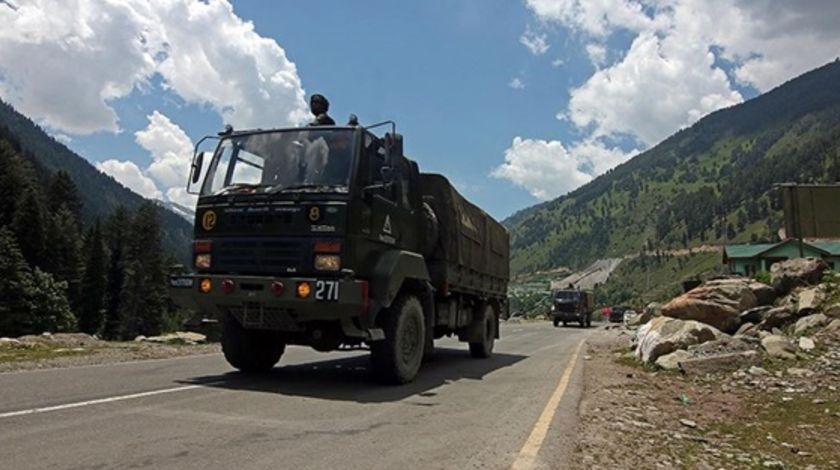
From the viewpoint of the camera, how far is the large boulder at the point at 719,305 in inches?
660

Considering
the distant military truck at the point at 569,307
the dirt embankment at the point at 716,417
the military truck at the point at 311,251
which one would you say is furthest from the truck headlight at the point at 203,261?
the distant military truck at the point at 569,307

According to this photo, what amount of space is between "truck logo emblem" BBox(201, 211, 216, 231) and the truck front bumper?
0.64m

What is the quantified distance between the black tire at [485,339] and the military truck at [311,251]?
4546 millimetres

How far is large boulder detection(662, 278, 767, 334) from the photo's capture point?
16.8 metres

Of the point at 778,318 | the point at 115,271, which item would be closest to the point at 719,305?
the point at 778,318

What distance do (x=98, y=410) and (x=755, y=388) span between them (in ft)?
29.7

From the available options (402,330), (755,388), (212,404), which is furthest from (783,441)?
(212,404)

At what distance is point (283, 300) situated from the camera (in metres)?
7.64

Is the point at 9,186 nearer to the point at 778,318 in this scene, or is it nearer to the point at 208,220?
the point at 208,220

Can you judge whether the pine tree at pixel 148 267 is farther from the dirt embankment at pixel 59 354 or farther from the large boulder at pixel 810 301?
the large boulder at pixel 810 301

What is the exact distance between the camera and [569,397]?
337 inches

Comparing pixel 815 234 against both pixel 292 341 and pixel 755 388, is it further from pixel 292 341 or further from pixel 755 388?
pixel 292 341

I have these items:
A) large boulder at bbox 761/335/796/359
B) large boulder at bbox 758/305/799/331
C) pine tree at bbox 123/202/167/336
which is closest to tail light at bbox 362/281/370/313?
large boulder at bbox 761/335/796/359

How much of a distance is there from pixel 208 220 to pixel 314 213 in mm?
1593
